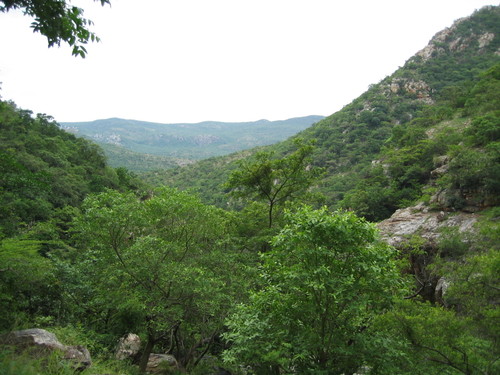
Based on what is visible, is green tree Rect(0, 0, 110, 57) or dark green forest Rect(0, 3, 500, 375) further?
dark green forest Rect(0, 3, 500, 375)

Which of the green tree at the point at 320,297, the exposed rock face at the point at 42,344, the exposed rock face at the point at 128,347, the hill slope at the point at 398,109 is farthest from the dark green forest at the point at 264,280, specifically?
the hill slope at the point at 398,109

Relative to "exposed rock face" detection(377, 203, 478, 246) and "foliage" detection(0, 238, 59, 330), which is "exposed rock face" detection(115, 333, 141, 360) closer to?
"foliage" detection(0, 238, 59, 330)

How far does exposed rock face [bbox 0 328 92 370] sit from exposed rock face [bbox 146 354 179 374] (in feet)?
18.7

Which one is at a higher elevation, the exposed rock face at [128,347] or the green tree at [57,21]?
the green tree at [57,21]

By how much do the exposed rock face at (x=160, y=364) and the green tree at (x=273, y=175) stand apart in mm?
7962

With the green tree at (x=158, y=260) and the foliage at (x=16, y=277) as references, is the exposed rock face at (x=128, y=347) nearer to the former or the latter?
the green tree at (x=158, y=260)

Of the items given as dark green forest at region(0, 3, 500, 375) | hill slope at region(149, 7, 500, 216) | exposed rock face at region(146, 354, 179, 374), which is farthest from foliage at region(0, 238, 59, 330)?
hill slope at region(149, 7, 500, 216)

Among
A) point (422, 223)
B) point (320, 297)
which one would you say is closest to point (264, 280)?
point (320, 297)

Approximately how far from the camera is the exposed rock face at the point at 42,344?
6.68 m

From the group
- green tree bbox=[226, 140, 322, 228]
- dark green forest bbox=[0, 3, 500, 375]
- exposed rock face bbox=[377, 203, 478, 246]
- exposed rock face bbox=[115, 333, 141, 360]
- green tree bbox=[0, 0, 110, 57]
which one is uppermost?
green tree bbox=[0, 0, 110, 57]

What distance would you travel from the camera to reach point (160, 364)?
1287 cm

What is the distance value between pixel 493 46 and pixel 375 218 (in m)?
64.4

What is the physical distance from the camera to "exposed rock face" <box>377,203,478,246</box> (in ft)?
62.4

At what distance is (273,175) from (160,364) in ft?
32.6
